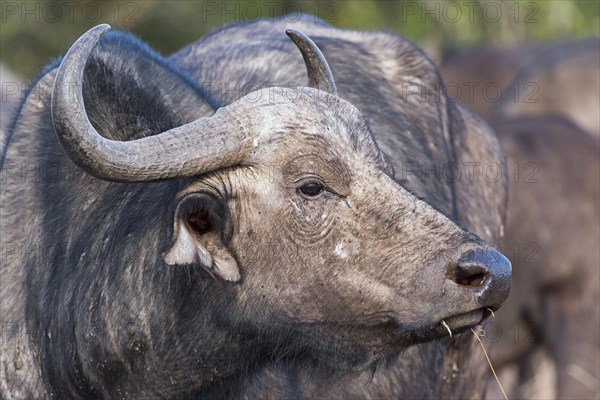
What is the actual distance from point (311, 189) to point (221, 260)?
48 cm

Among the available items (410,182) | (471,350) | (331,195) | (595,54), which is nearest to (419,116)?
(410,182)

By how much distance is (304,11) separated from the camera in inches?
848

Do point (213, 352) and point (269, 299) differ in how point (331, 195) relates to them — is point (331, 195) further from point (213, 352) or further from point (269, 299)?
point (213, 352)

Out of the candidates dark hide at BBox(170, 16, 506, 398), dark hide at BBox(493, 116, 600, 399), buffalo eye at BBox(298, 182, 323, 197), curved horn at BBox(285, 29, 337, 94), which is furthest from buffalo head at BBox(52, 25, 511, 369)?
dark hide at BBox(493, 116, 600, 399)

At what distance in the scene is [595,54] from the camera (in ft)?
57.6

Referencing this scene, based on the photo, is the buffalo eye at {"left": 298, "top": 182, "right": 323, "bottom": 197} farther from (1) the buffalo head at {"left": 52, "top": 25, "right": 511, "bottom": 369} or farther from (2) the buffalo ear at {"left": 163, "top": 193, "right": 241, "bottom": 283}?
(2) the buffalo ear at {"left": 163, "top": 193, "right": 241, "bottom": 283}

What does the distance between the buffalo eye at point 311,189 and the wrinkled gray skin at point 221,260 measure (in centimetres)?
2

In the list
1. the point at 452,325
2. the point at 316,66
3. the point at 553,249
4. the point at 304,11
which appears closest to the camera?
the point at 452,325

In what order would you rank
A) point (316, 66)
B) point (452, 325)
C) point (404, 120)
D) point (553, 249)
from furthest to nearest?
1. point (553, 249)
2. point (404, 120)
3. point (316, 66)
4. point (452, 325)

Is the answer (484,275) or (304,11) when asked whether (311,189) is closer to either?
(484,275)

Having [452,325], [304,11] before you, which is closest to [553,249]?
[452,325]

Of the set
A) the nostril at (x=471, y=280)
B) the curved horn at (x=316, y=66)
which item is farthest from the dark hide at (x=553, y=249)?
the nostril at (x=471, y=280)

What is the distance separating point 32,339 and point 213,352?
89 cm

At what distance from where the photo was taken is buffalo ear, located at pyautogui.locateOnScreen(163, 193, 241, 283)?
17.9ft
